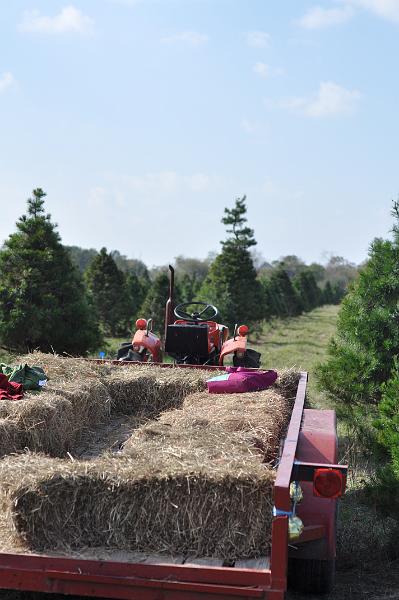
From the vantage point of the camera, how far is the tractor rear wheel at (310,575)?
11.9 feet

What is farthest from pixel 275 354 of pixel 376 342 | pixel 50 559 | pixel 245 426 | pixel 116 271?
pixel 50 559

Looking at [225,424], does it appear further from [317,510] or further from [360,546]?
[360,546]

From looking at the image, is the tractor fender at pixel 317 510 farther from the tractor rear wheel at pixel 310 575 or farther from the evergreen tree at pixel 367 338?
the evergreen tree at pixel 367 338

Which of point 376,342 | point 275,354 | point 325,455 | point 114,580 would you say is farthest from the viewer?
point 275,354

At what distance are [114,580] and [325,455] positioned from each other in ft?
5.02

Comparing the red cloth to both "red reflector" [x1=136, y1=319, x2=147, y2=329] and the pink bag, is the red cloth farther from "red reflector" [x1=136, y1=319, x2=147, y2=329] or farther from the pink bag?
"red reflector" [x1=136, y1=319, x2=147, y2=329]

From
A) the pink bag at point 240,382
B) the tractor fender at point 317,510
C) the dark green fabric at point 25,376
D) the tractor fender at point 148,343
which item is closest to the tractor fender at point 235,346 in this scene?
the tractor fender at point 148,343

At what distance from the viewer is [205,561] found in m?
2.97

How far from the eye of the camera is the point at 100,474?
10.3ft

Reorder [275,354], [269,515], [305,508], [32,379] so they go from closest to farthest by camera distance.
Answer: [269,515] < [305,508] < [32,379] < [275,354]

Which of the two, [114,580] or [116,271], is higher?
[116,271]

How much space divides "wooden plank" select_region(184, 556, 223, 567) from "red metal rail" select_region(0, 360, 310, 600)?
0.09 m

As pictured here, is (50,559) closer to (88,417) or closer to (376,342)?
(88,417)

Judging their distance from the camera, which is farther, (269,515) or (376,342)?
(376,342)
